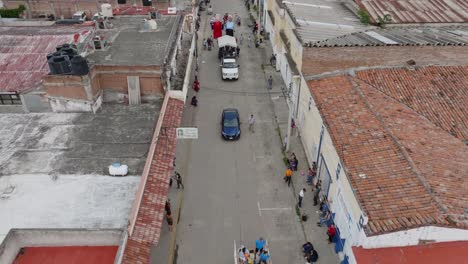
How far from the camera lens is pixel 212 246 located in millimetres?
21312

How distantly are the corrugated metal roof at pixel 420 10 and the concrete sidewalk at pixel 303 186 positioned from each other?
9950 mm

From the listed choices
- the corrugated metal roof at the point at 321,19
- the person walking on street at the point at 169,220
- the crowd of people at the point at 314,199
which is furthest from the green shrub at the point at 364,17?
the person walking on street at the point at 169,220

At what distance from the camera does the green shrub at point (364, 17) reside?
32250 mm

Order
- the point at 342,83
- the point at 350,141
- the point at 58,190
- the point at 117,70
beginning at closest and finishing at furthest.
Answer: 1. the point at 58,190
2. the point at 350,141
3. the point at 117,70
4. the point at 342,83

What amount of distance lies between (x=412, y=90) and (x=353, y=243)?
11041 mm

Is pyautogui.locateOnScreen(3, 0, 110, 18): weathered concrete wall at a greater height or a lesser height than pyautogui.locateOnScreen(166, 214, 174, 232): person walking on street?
greater

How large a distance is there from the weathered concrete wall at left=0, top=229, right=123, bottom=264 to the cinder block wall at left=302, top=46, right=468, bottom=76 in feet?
57.7

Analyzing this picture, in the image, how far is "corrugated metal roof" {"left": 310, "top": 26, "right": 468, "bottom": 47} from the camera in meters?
27.1

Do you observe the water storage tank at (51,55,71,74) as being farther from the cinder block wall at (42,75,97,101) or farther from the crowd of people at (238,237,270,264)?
the crowd of people at (238,237,270,264)

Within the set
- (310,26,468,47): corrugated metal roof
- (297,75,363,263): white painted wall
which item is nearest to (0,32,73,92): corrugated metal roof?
(297,75,363,263): white painted wall

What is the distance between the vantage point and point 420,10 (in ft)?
108

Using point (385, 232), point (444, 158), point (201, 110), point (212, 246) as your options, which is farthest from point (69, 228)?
point (201, 110)

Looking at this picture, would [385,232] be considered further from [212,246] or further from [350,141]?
[212,246]

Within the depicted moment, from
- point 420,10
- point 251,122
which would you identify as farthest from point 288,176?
point 420,10
